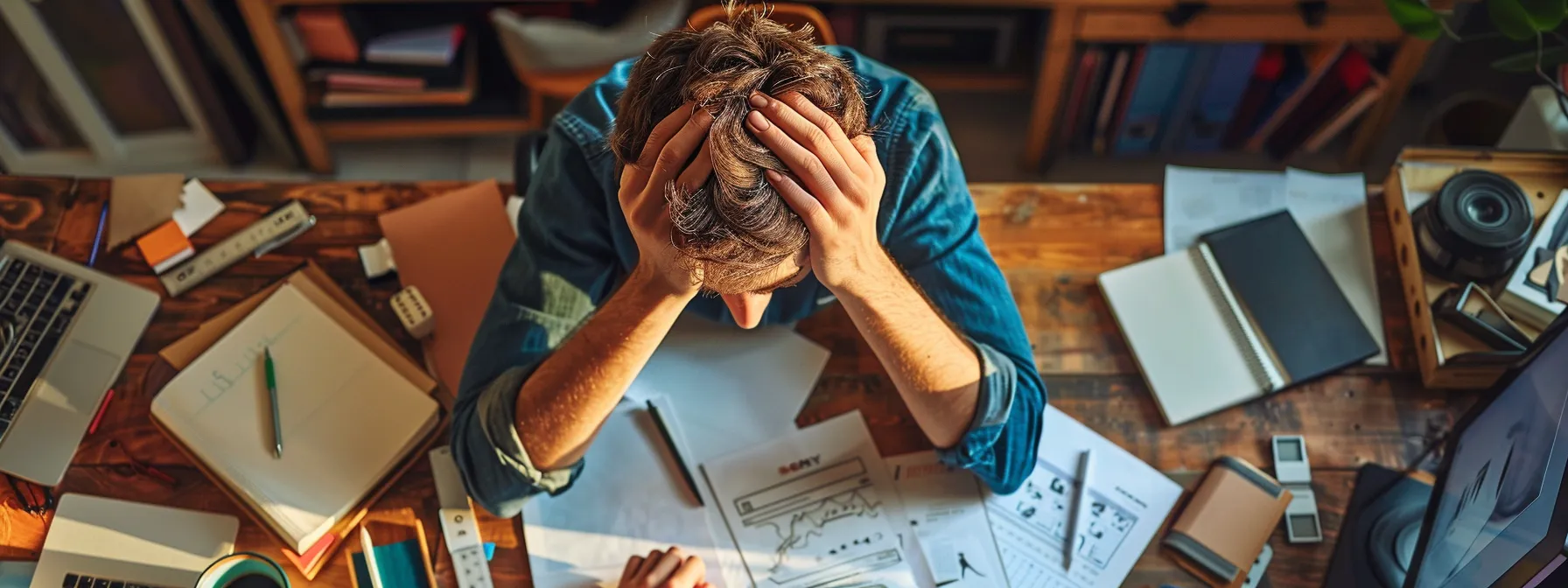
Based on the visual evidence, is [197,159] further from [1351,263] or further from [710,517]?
[1351,263]

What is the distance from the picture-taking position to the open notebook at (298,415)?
3.66 feet

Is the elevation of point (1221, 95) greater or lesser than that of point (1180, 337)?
lesser

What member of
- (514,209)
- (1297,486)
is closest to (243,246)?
(514,209)

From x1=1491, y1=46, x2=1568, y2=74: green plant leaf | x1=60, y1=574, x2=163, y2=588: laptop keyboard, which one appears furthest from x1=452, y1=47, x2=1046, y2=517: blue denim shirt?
x1=1491, y1=46, x2=1568, y2=74: green plant leaf

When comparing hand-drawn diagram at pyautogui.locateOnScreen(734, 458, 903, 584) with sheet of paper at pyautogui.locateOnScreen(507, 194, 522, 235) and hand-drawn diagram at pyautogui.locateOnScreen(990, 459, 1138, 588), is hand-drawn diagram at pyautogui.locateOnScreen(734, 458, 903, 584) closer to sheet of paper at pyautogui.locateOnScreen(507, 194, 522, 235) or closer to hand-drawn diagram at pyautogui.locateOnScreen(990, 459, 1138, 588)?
hand-drawn diagram at pyautogui.locateOnScreen(990, 459, 1138, 588)

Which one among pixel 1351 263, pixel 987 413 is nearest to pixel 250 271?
pixel 987 413

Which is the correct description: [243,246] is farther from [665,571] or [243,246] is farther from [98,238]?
[665,571]

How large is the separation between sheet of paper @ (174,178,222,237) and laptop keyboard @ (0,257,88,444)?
0.42 ft

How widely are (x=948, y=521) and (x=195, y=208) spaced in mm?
1025

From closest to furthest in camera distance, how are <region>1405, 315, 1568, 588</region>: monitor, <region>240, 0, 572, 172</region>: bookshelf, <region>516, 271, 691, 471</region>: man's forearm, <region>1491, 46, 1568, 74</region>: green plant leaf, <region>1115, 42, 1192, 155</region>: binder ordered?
<region>1405, 315, 1568, 588</region>: monitor, <region>516, 271, 691, 471</region>: man's forearm, <region>1491, 46, 1568, 74</region>: green plant leaf, <region>1115, 42, 1192, 155</region>: binder, <region>240, 0, 572, 172</region>: bookshelf

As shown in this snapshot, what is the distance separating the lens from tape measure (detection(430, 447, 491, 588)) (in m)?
1.11

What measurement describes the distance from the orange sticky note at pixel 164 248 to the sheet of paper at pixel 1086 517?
3.41 feet

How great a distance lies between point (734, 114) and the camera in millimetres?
821

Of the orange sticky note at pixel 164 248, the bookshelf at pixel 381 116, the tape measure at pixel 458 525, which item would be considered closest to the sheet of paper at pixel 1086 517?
the tape measure at pixel 458 525
